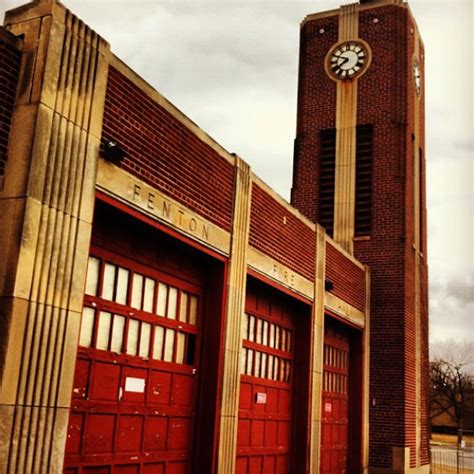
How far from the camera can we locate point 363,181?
19.5 meters

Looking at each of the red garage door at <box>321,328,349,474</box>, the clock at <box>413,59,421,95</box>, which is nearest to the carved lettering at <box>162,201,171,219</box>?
the red garage door at <box>321,328,349,474</box>

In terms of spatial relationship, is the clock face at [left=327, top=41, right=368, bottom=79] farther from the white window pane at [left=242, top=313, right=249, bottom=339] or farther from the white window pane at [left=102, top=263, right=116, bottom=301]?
the white window pane at [left=102, top=263, right=116, bottom=301]

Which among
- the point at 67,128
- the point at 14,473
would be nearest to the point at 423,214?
the point at 67,128

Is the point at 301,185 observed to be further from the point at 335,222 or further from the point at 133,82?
the point at 133,82

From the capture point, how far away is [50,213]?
23.1 feet

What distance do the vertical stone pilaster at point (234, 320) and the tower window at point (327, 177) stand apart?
7.98 metres

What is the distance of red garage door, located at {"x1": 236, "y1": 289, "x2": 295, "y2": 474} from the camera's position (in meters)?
12.1

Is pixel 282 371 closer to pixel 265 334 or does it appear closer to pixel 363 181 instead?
pixel 265 334

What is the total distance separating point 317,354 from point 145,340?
6134 millimetres

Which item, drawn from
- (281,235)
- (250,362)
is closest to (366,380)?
(281,235)

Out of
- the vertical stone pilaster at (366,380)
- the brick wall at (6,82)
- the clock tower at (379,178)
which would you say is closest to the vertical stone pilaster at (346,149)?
the clock tower at (379,178)

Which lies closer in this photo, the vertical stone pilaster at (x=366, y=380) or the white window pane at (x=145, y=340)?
the white window pane at (x=145, y=340)

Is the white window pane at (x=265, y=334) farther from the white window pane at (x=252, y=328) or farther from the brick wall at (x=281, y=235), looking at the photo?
the brick wall at (x=281, y=235)

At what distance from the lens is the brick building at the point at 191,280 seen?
273 inches
